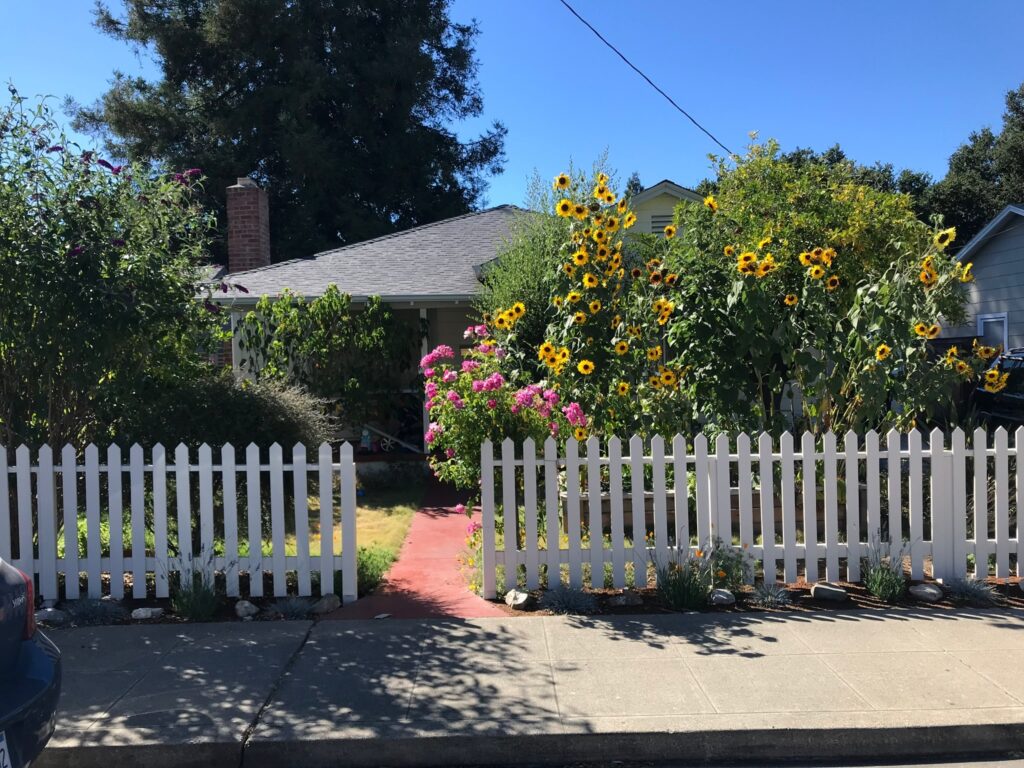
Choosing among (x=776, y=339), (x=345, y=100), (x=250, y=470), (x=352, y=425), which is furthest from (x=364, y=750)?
(x=345, y=100)

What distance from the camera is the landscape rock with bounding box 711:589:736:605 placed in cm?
544

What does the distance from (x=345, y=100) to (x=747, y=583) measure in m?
23.8

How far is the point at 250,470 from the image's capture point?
5.53 m

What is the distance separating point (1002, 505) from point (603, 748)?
373 cm

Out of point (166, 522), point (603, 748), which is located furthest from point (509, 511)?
point (166, 522)

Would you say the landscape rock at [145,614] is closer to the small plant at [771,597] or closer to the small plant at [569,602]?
the small plant at [569,602]

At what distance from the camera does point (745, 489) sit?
5535 millimetres

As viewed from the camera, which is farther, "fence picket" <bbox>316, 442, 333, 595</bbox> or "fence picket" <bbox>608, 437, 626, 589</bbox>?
"fence picket" <bbox>608, 437, 626, 589</bbox>

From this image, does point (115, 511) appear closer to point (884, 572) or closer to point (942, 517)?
point (884, 572)

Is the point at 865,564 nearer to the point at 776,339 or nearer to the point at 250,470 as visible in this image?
the point at 776,339

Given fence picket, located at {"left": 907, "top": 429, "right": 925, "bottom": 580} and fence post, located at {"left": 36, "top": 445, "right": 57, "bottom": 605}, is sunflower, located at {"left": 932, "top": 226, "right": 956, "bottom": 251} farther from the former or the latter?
fence post, located at {"left": 36, "top": 445, "right": 57, "bottom": 605}

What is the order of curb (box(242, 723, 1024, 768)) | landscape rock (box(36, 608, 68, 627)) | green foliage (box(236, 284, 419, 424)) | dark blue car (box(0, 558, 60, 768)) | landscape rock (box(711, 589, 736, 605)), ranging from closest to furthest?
dark blue car (box(0, 558, 60, 768))
curb (box(242, 723, 1024, 768))
landscape rock (box(36, 608, 68, 627))
landscape rock (box(711, 589, 736, 605))
green foliage (box(236, 284, 419, 424))

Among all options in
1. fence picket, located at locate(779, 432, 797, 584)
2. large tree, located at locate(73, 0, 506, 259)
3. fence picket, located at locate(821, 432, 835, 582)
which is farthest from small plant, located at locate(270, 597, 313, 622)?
large tree, located at locate(73, 0, 506, 259)

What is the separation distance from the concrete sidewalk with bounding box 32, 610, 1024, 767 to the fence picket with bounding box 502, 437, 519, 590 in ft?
1.40
